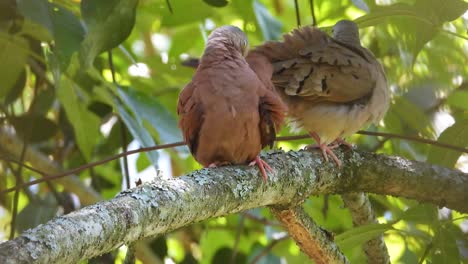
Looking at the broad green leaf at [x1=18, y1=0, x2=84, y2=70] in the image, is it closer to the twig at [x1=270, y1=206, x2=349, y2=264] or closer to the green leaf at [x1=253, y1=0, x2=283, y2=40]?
the twig at [x1=270, y1=206, x2=349, y2=264]

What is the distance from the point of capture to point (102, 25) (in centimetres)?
280

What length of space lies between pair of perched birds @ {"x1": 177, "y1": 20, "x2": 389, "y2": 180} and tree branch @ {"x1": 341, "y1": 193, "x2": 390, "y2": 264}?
23 cm

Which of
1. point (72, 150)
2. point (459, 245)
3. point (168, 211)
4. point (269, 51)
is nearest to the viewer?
point (168, 211)

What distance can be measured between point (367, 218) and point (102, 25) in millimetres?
1377

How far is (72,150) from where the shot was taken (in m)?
4.64

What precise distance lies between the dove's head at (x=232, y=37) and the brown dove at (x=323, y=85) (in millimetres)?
393

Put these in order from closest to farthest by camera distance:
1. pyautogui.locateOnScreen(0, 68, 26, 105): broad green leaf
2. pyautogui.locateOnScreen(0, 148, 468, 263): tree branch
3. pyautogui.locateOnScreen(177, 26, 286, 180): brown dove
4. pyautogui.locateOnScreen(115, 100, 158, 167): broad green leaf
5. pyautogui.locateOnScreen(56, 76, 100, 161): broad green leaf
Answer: pyautogui.locateOnScreen(0, 148, 468, 263): tree branch
pyautogui.locateOnScreen(177, 26, 286, 180): brown dove
pyautogui.locateOnScreen(115, 100, 158, 167): broad green leaf
pyautogui.locateOnScreen(56, 76, 100, 161): broad green leaf
pyautogui.locateOnScreen(0, 68, 26, 105): broad green leaf

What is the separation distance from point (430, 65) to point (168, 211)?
1855mm

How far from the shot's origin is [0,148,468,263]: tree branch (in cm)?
175

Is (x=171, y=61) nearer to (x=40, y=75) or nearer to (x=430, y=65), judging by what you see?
(x=40, y=75)

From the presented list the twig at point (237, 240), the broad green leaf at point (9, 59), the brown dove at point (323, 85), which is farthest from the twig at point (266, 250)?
the broad green leaf at point (9, 59)

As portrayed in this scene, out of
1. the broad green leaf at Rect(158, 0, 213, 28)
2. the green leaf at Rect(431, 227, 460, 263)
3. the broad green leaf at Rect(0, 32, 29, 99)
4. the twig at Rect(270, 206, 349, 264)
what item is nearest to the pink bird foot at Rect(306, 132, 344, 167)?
the twig at Rect(270, 206, 349, 264)

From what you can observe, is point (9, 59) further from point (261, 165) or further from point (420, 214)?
point (420, 214)

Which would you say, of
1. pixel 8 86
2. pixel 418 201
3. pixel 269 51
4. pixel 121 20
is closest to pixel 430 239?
pixel 418 201
